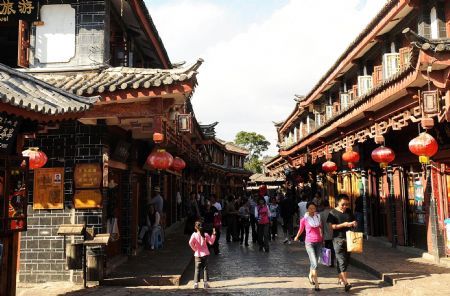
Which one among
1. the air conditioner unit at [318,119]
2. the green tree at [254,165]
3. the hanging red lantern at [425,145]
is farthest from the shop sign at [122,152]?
the green tree at [254,165]

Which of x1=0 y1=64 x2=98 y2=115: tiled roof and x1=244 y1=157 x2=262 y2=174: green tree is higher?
x1=244 y1=157 x2=262 y2=174: green tree

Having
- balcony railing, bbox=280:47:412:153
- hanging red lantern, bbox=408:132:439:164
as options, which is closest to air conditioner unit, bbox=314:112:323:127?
balcony railing, bbox=280:47:412:153

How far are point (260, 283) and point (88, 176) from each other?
433 cm

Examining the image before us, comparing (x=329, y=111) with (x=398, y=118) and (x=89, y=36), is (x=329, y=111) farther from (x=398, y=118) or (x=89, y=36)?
(x=89, y=36)

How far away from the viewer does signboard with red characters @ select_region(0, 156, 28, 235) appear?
6527 millimetres

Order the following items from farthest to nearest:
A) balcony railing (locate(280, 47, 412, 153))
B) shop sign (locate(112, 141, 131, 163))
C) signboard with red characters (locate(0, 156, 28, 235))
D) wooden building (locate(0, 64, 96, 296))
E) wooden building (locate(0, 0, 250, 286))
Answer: balcony railing (locate(280, 47, 412, 153)) → shop sign (locate(112, 141, 131, 163)) → wooden building (locate(0, 0, 250, 286)) → signboard with red characters (locate(0, 156, 28, 235)) → wooden building (locate(0, 64, 96, 296))

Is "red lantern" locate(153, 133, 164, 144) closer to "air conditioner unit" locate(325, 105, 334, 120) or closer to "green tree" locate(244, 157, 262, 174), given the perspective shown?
"air conditioner unit" locate(325, 105, 334, 120)

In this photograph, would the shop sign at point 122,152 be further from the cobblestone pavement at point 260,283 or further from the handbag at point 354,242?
the handbag at point 354,242

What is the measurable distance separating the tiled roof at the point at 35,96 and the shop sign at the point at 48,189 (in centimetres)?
266

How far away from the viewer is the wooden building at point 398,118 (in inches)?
320

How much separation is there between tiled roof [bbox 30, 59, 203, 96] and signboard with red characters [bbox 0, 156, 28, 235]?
2208 mm

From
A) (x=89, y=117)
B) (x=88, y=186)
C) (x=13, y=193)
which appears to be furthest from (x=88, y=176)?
(x=13, y=193)

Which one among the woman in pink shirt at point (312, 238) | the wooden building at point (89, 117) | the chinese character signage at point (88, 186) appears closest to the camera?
the woman in pink shirt at point (312, 238)

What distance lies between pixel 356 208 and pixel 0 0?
521 inches
